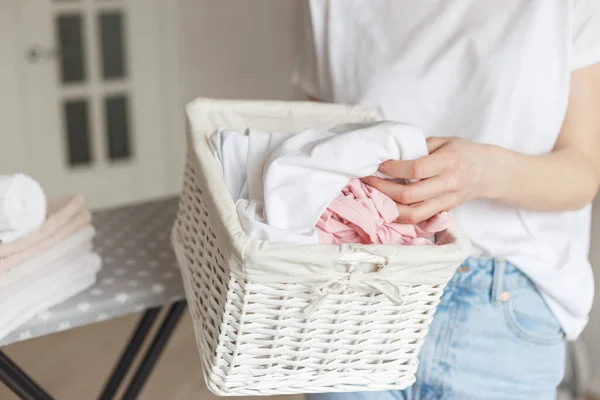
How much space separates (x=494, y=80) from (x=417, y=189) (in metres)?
0.25

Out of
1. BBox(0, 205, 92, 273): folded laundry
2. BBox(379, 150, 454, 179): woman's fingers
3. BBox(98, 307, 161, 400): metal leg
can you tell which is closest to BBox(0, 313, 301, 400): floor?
BBox(98, 307, 161, 400): metal leg

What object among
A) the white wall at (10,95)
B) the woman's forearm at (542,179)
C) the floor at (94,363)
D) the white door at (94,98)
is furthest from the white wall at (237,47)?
the woman's forearm at (542,179)

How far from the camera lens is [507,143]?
38.2 inches

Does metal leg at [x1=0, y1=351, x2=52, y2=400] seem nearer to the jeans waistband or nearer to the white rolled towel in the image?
the white rolled towel

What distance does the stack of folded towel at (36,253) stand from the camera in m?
0.95

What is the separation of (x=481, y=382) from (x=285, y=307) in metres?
0.38

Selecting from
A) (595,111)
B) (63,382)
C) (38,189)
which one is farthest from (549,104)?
(63,382)

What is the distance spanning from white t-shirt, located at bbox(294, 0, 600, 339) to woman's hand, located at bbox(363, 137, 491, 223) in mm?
157

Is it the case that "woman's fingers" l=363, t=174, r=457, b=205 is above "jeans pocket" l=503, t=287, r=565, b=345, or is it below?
above

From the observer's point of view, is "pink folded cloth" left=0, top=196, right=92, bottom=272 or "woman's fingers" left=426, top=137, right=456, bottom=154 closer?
"woman's fingers" left=426, top=137, right=456, bottom=154

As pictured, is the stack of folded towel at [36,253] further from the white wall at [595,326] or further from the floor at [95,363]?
the white wall at [595,326]

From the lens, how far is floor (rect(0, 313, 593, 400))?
86.1 inches

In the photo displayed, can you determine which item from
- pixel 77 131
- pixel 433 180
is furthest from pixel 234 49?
pixel 433 180

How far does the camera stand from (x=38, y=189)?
1.00 metres
